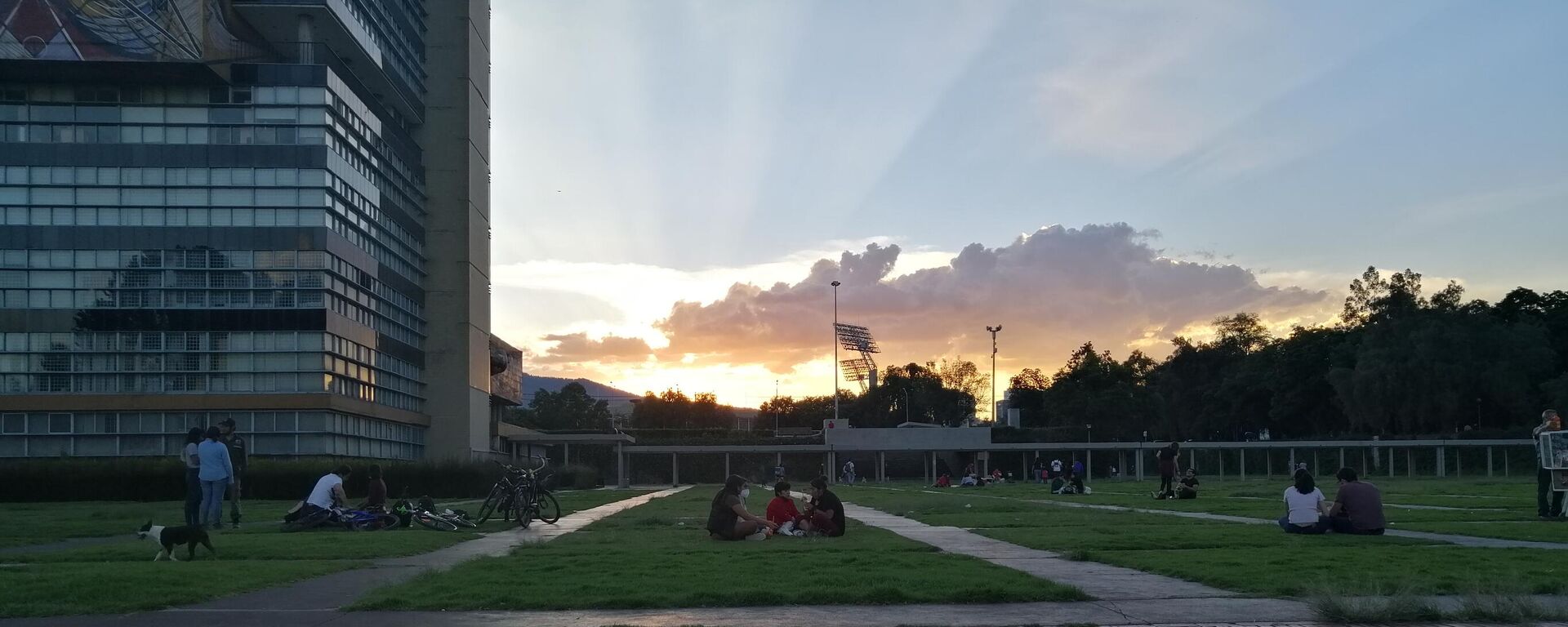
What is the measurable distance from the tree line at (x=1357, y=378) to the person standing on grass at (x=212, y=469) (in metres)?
83.6

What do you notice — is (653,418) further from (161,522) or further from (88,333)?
(161,522)

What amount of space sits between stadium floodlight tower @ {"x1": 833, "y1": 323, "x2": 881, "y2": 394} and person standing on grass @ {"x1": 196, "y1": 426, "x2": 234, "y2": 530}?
410 feet

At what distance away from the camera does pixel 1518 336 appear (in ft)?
296

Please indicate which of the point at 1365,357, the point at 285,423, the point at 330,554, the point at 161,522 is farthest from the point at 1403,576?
the point at 1365,357

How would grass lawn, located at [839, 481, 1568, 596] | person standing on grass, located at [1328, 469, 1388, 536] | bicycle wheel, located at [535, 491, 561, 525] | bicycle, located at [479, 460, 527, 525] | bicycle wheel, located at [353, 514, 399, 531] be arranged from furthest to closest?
bicycle wheel, located at [535, 491, 561, 525] → bicycle, located at [479, 460, 527, 525] → bicycle wheel, located at [353, 514, 399, 531] → person standing on grass, located at [1328, 469, 1388, 536] → grass lawn, located at [839, 481, 1568, 596]

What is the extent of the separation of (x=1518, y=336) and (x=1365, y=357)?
32.7ft

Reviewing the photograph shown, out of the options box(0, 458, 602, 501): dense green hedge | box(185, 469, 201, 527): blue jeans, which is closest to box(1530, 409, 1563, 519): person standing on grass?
box(185, 469, 201, 527): blue jeans

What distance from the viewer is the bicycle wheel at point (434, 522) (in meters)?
21.7

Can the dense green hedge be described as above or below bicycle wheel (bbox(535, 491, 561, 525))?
below

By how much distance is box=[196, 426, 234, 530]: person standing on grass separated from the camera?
20.7 metres

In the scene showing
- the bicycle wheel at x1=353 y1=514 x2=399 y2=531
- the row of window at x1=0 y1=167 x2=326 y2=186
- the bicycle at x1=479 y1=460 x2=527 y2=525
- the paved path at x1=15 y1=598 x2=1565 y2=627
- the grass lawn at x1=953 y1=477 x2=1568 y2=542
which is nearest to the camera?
the paved path at x1=15 y1=598 x2=1565 y2=627

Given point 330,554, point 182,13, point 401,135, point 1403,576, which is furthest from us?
point 401,135

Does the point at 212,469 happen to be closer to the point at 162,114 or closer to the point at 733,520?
the point at 733,520

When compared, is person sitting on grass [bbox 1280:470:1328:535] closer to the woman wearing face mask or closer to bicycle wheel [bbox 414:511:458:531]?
the woman wearing face mask
